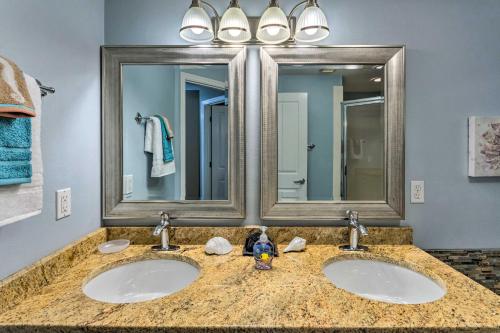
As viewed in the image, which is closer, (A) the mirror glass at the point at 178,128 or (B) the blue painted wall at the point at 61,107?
(B) the blue painted wall at the point at 61,107

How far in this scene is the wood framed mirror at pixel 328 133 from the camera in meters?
1.32

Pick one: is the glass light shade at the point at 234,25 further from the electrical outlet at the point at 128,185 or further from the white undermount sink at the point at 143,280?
the white undermount sink at the point at 143,280

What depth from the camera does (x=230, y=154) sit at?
1342 mm

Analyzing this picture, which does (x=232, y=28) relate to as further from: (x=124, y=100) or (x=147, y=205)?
(x=147, y=205)

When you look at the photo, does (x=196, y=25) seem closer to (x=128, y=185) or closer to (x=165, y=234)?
(x=128, y=185)

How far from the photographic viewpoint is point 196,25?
48.6 inches

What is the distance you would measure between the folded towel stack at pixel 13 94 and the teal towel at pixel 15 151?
0.04 meters

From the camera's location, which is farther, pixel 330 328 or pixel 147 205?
pixel 147 205

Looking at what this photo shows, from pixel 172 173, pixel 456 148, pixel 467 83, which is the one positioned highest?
pixel 467 83

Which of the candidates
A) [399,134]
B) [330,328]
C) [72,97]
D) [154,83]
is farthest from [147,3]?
[330,328]

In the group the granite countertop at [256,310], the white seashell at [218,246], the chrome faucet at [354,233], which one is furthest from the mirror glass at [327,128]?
the granite countertop at [256,310]

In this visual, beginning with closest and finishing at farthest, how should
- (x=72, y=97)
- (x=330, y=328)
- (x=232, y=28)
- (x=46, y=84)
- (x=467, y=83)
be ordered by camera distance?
1. (x=330, y=328)
2. (x=46, y=84)
3. (x=72, y=97)
4. (x=232, y=28)
5. (x=467, y=83)

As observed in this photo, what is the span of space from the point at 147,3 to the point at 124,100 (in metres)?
0.49

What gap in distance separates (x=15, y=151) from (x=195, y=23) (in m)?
0.87
